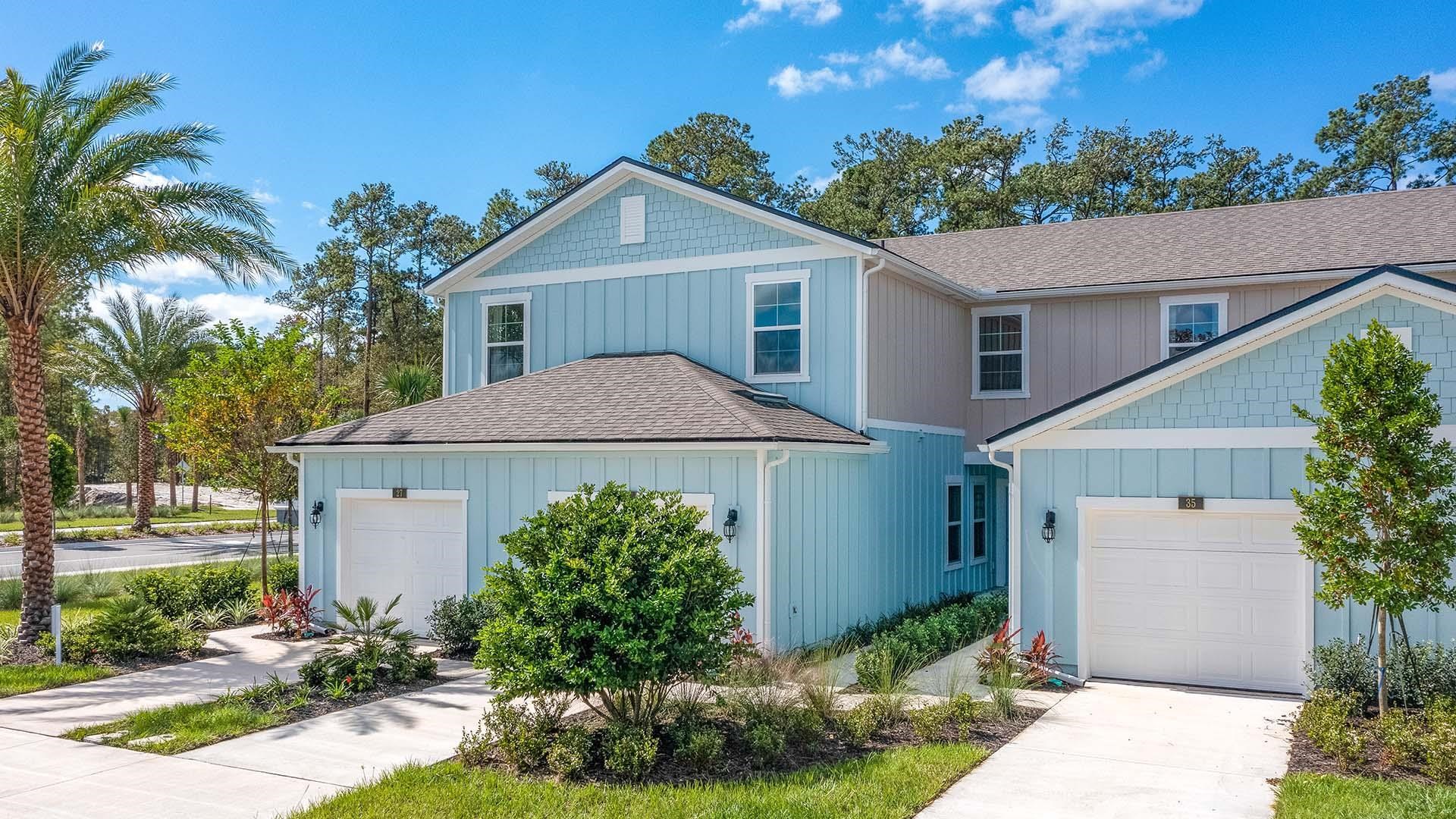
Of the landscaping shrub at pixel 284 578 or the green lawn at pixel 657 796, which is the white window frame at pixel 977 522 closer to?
the green lawn at pixel 657 796

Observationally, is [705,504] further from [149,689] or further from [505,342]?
[149,689]

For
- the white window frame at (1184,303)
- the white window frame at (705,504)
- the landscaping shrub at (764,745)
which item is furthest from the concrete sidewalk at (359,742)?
the white window frame at (1184,303)

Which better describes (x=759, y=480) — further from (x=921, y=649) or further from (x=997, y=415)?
(x=997, y=415)

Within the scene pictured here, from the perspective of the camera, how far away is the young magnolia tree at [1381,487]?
8281mm

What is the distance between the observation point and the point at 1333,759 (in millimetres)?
7902

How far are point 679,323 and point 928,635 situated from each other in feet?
19.2

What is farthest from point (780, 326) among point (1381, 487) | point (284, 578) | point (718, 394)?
point (284, 578)

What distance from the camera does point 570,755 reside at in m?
7.57

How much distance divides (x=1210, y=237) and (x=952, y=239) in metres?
5.00

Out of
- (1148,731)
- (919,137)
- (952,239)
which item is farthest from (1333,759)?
(919,137)

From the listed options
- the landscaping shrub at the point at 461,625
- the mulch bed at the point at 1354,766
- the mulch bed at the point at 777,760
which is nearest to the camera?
the mulch bed at the point at 1354,766

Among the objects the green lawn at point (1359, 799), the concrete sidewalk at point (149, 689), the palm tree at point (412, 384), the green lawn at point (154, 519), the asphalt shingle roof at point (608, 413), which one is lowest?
the green lawn at point (154, 519)

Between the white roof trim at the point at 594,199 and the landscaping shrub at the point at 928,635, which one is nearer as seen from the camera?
the landscaping shrub at the point at 928,635

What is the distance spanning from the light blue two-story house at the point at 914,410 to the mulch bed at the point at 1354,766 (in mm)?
2079
